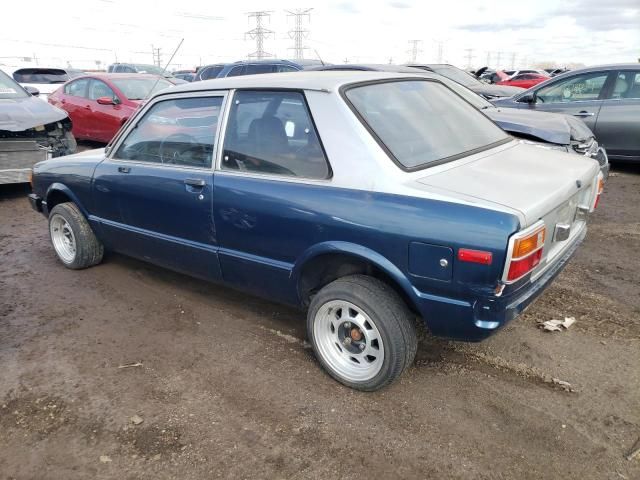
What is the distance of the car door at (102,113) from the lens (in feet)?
30.7

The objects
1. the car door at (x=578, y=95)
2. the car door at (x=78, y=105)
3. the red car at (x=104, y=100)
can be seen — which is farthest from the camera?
the car door at (x=78, y=105)

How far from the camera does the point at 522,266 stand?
7.62 feet

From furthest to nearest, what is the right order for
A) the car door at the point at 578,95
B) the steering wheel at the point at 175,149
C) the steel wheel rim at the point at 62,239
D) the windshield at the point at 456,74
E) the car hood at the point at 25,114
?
the windshield at the point at 456,74 < the car door at the point at 578,95 < the car hood at the point at 25,114 < the steel wheel rim at the point at 62,239 < the steering wheel at the point at 175,149

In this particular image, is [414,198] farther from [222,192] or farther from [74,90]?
[74,90]

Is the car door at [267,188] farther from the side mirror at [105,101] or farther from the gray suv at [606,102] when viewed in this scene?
the side mirror at [105,101]

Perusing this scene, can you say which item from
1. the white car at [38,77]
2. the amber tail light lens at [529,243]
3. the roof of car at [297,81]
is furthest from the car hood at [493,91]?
the white car at [38,77]

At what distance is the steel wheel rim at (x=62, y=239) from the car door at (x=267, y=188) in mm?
2180

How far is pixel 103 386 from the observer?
2.98m

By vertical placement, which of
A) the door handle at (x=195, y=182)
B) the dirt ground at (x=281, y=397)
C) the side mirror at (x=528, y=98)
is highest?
the side mirror at (x=528, y=98)

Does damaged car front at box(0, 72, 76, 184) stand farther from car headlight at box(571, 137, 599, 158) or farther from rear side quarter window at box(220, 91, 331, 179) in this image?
car headlight at box(571, 137, 599, 158)

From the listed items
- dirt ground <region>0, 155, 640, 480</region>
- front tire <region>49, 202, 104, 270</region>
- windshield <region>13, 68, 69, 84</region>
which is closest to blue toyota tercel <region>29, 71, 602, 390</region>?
dirt ground <region>0, 155, 640, 480</region>

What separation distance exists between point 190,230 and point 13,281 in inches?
85.3

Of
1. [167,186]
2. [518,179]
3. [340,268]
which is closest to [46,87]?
[167,186]

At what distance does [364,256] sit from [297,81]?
1.20 metres
